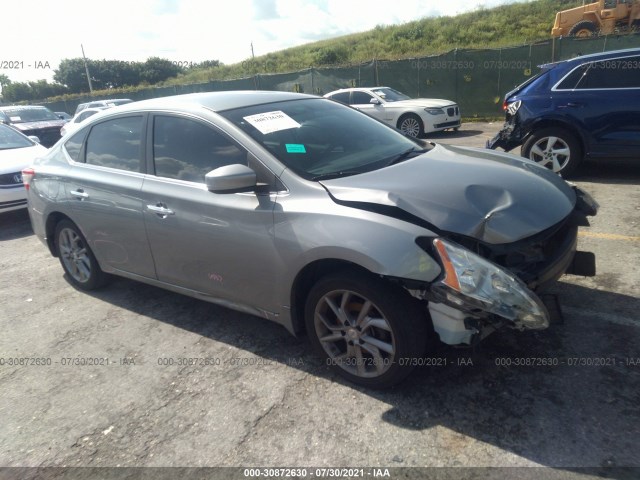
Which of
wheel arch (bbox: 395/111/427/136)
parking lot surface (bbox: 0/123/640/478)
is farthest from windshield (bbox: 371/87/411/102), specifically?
parking lot surface (bbox: 0/123/640/478)

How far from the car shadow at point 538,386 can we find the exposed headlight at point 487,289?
1.65 feet

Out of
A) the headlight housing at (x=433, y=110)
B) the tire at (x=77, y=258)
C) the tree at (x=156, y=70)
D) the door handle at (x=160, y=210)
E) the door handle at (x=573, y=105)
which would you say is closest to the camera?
the door handle at (x=160, y=210)

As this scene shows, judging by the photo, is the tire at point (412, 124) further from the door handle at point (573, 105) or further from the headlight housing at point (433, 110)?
the door handle at point (573, 105)

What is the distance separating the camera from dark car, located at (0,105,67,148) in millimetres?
15188

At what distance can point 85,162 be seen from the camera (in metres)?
4.33

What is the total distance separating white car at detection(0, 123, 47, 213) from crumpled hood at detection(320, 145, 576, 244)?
5784 mm

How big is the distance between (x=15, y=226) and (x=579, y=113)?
Result: 848 cm

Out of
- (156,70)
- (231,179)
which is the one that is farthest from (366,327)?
(156,70)

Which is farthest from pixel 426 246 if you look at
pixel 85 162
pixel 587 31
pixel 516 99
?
pixel 587 31

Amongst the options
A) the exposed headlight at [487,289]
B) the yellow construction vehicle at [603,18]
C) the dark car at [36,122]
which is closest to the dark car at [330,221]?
the exposed headlight at [487,289]

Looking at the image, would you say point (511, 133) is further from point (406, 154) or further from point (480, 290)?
point (480, 290)

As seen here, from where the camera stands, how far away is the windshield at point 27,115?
15.9m

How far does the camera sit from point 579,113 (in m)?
6.65

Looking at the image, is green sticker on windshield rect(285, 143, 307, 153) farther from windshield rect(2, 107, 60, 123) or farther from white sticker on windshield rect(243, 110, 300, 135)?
windshield rect(2, 107, 60, 123)
